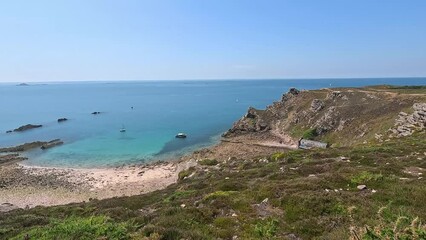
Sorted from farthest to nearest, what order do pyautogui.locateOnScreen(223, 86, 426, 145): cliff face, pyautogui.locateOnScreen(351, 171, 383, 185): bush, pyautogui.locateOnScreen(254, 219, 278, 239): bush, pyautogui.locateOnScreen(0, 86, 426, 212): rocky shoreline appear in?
pyautogui.locateOnScreen(223, 86, 426, 145): cliff face
pyautogui.locateOnScreen(0, 86, 426, 212): rocky shoreline
pyautogui.locateOnScreen(351, 171, 383, 185): bush
pyautogui.locateOnScreen(254, 219, 278, 239): bush

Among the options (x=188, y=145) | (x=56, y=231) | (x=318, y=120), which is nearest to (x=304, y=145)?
(x=318, y=120)

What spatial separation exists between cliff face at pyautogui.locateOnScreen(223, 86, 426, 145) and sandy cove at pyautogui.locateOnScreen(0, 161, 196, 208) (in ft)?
99.0

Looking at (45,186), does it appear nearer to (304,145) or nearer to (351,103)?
(304,145)

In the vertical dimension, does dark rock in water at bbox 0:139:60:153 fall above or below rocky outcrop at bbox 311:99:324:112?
below

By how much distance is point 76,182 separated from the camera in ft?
161

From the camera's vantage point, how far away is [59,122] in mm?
118438

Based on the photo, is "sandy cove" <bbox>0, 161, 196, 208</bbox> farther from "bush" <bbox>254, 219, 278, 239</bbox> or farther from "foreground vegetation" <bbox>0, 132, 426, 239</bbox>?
"bush" <bbox>254, 219, 278, 239</bbox>

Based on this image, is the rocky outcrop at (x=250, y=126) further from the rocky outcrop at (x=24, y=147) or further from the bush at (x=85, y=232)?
the bush at (x=85, y=232)

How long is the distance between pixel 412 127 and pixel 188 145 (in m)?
47.1

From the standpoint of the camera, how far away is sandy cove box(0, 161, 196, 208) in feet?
141

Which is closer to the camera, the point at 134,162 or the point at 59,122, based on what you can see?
the point at 134,162

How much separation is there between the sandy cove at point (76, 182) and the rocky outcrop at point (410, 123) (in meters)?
31.6

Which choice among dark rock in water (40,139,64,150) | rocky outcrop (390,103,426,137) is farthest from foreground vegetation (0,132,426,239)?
dark rock in water (40,139,64,150)

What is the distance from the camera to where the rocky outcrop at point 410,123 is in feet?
142
